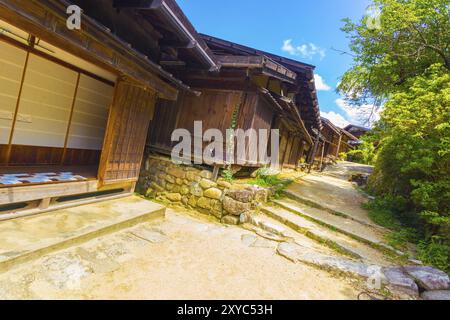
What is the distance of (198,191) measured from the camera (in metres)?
8.48

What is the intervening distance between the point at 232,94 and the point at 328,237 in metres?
5.45

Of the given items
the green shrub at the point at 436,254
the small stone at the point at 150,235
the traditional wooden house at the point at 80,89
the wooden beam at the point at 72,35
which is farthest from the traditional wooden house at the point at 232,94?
the green shrub at the point at 436,254

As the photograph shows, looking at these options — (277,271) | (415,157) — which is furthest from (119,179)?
(415,157)

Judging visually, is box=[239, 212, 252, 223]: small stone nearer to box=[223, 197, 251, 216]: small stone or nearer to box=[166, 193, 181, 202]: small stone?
box=[223, 197, 251, 216]: small stone

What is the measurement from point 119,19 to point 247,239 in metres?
6.02

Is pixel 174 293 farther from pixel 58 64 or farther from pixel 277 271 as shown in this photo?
pixel 58 64

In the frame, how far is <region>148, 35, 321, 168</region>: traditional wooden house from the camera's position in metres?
7.80

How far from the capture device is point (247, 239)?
6.50 m

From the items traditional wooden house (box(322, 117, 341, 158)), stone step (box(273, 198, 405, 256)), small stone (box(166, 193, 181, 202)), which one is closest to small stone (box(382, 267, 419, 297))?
stone step (box(273, 198, 405, 256))

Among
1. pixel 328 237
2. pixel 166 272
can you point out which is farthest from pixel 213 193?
pixel 166 272

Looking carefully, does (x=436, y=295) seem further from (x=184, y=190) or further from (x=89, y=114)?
(x=89, y=114)

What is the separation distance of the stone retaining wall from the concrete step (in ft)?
7.38

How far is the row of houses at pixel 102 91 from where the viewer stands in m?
4.20

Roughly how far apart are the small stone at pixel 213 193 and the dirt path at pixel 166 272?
200cm
